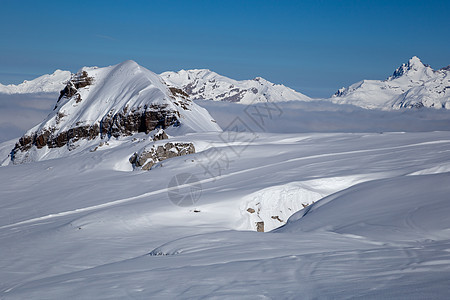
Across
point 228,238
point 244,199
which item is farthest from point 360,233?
point 244,199

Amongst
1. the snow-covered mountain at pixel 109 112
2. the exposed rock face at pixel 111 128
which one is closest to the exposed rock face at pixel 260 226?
the snow-covered mountain at pixel 109 112

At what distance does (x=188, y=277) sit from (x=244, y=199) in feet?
41.4

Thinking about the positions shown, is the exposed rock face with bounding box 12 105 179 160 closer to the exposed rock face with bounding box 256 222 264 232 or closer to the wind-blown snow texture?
the wind-blown snow texture

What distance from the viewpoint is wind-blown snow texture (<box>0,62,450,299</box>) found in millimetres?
6348

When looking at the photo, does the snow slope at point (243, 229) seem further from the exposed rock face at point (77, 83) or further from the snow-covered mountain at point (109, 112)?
the exposed rock face at point (77, 83)

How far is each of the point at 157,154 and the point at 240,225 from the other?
72.9ft

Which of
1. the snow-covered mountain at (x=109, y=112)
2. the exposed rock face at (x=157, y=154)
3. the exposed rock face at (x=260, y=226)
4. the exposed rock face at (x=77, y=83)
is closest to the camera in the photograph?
the exposed rock face at (x=260, y=226)

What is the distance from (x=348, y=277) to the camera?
6.07 meters

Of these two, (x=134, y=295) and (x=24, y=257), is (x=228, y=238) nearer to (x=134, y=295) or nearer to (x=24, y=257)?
(x=134, y=295)

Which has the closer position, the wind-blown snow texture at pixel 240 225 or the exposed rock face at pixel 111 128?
the wind-blown snow texture at pixel 240 225

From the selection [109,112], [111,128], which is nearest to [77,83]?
[109,112]

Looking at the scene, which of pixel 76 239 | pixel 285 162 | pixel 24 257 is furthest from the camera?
pixel 285 162

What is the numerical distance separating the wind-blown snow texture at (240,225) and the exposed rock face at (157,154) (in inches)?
36.1

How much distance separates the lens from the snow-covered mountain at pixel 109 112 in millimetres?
75750
